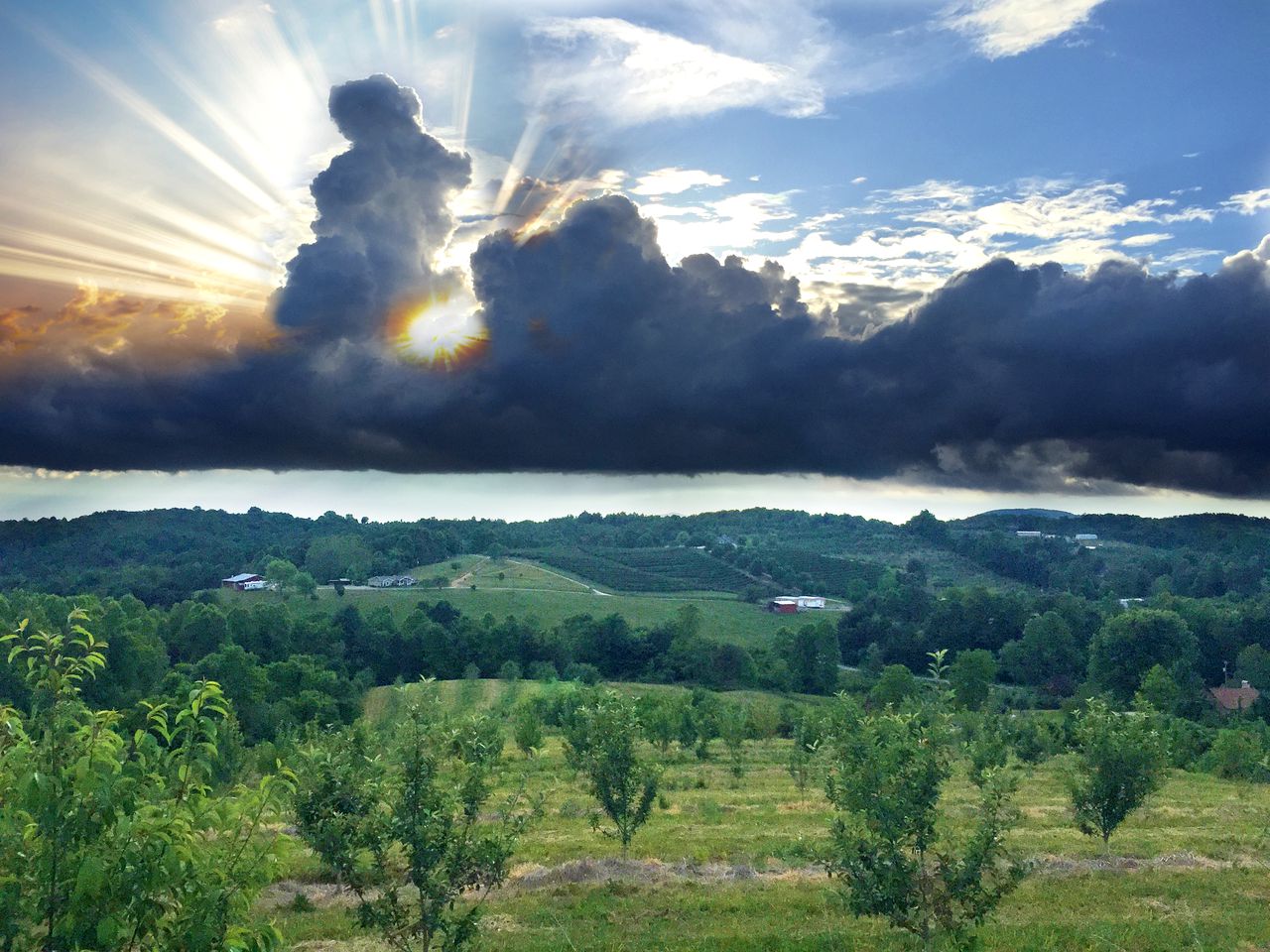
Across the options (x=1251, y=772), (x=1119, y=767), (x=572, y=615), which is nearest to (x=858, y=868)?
(x=1119, y=767)

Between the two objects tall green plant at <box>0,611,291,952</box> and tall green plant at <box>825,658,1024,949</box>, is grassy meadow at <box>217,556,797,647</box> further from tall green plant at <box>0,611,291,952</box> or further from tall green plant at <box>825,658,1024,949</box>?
tall green plant at <box>0,611,291,952</box>

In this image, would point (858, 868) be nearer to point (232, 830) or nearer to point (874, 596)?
point (232, 830)

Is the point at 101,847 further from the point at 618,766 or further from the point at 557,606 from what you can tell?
the point at 557,606

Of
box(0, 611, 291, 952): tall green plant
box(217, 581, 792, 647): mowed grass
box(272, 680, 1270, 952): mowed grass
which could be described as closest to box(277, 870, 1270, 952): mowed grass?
box(272, 680, 1270, 952): mowed grass

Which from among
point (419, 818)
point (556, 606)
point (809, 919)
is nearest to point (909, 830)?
point (809, 919)

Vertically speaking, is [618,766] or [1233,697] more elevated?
[618,766]

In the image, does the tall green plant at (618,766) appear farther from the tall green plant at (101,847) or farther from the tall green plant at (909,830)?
the tall green plant at (101,847)

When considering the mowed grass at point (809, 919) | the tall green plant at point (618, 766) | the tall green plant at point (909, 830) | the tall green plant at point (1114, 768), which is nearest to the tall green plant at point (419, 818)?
the mowed grass at point (809, 919)
